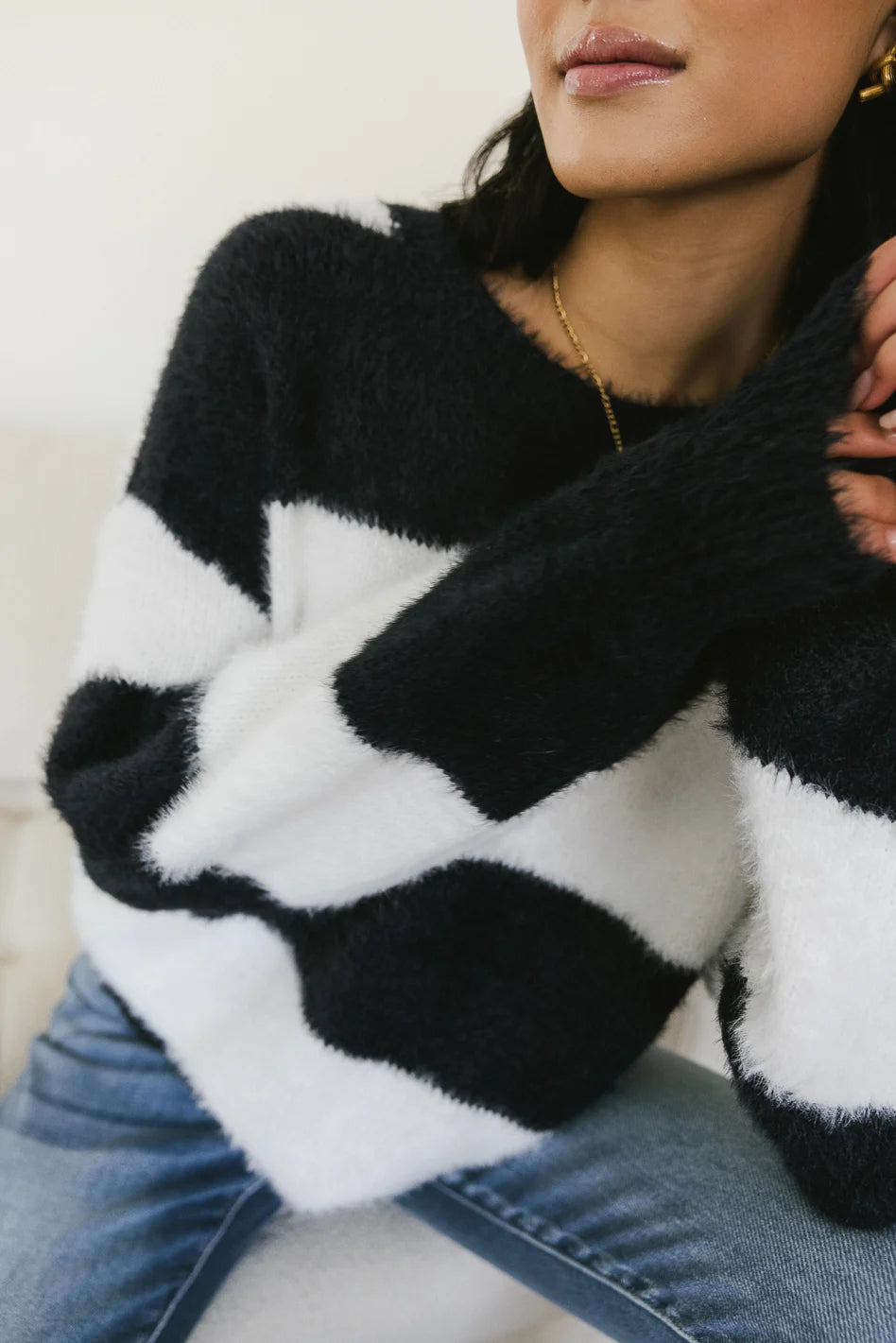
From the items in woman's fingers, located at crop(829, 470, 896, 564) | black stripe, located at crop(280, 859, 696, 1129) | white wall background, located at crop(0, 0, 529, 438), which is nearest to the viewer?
woman's fingers, located at crop(829, 470, 896, 564)

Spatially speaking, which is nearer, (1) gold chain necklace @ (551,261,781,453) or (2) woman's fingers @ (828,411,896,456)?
(2) woman's fingers @ (828,411,896,456)

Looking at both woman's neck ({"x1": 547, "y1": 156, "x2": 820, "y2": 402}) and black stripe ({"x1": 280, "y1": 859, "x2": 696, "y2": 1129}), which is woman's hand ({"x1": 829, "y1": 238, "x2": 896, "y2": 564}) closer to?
woman's neck ({"x1": 547, "y1": 156, "x2": 820, "y2": 402})

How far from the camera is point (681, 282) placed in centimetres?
61

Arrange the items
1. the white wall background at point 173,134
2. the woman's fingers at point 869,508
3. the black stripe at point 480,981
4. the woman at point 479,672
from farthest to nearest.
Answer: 1. the white wall background at point 173,134
2. the black stripe at point 480,981
3. the woman at point 479,672
4. the woman's fingers at point 869,508

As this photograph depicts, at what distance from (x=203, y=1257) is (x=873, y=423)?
0.65 meters

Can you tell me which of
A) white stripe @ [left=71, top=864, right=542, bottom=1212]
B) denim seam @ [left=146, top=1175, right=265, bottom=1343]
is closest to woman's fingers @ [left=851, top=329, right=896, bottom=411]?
white stripe @ [left=71, top=864, right=542, bottom=1212]

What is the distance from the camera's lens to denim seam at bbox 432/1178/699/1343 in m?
0.56

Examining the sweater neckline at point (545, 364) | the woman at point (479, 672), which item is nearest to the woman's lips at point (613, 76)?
the woman at point (479, 672)

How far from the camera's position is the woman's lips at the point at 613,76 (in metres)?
0.47

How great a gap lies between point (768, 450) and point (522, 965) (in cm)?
38

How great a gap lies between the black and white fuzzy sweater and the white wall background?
1.19ft

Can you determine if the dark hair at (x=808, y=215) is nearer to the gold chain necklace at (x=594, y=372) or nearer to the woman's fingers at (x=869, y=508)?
the gold chain necklace at (x=594, y=372)

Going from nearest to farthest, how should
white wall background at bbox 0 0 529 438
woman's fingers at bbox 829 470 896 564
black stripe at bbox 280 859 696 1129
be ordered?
1. woman's fingers at bbox 829 470 896 564
2. black stripe at bbox 280 859 696 1129
3. white wall background at bbox 0 0 529 438

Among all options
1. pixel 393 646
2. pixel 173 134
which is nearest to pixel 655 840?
pixel 393 646
